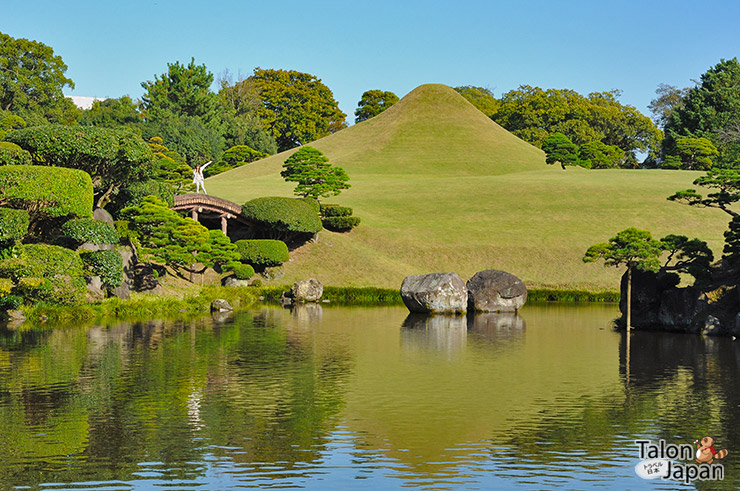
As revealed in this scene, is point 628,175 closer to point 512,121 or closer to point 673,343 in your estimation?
point 512,121

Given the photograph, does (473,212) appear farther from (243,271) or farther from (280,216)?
(243,271)

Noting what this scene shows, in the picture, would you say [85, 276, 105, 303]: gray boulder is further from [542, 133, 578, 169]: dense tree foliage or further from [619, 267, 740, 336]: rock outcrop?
[542, 133, 578, 169]: dense tree foliage

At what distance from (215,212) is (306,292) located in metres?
12.1

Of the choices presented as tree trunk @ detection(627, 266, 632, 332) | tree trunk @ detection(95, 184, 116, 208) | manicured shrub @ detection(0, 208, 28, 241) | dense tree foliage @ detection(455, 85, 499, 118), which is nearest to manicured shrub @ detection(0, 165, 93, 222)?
manicured shrub @ detection(0, 208, 28, 241)

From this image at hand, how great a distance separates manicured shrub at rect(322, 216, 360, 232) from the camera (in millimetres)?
65562

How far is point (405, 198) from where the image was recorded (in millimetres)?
82562

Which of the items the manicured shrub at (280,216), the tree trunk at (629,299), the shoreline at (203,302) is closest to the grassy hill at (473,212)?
the manicured shrub at (280,216)

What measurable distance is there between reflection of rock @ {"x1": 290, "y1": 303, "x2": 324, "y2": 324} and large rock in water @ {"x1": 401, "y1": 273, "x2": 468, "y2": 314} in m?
4.99

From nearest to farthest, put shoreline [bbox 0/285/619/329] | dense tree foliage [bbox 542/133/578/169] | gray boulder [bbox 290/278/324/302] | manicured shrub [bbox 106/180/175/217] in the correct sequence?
shoreline [bbox 0/285/619/329] → manicured shrub [bbox 106/180/175/217] → gray boulder [bbox 290/278/324/302] → dense tree foliage [bbox 542/133/578/169]

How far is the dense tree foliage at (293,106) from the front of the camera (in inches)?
5212

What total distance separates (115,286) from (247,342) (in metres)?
13.2

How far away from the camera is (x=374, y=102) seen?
147625 mm

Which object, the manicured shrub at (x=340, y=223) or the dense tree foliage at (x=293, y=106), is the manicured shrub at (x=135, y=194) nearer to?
the manicured shrub at (x=340, y=223)

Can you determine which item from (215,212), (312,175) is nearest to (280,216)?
(215,212)
